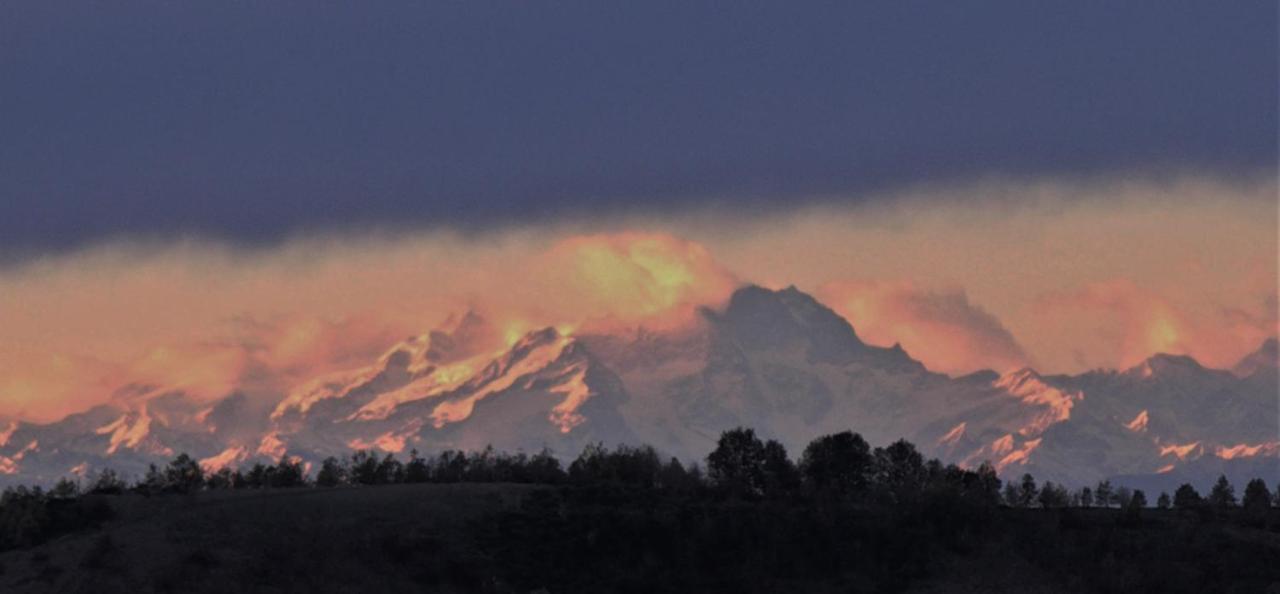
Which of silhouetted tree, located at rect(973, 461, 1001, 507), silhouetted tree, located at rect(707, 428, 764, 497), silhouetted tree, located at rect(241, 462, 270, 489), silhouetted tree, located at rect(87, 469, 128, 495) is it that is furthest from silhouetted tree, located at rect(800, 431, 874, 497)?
silhouetted tree, located at rect(87, 469, 128, 495)

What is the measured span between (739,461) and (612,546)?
41.6 m

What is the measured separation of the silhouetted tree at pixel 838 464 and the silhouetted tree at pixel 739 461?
393 centimetres

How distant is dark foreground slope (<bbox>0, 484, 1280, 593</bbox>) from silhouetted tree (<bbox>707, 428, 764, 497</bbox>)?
2650cm

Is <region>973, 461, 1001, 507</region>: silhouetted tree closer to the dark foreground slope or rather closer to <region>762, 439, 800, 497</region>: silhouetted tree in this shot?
the dark foreground slope

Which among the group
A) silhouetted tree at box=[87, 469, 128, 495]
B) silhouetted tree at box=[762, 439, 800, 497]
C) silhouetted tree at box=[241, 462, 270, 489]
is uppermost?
silhouetted tree at box=[762, 439, 800, 497]

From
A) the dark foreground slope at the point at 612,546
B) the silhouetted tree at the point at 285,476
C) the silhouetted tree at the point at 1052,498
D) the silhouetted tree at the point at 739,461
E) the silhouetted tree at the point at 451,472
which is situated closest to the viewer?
the dark foreground slope at the point at 612,546

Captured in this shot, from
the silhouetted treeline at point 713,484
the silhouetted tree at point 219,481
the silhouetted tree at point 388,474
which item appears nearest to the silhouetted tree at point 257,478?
the silhouetted treeline at point 713,484

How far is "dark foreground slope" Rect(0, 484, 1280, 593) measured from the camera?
145000 mm

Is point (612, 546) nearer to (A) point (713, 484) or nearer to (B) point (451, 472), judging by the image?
(A) point (713, 484)

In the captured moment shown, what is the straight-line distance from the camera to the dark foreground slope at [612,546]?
145000mm

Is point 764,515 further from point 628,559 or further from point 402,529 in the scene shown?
point 402,529

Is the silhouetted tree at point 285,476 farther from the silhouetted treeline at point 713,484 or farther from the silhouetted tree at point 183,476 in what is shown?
the silhouetted tree at point 183,476

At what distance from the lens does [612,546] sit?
15438cm

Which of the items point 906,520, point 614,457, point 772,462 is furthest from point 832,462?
point 906,520
